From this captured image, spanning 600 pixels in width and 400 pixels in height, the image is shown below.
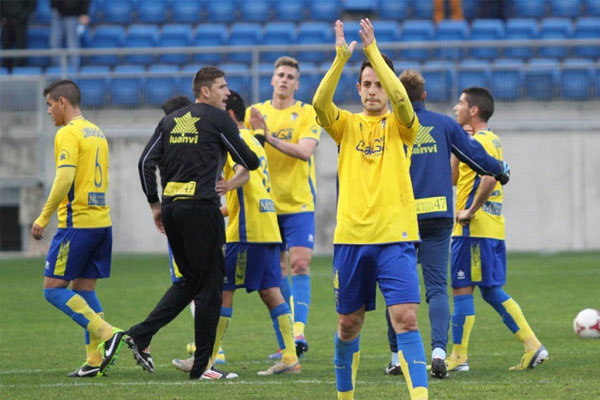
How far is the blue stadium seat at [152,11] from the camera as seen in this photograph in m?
22.6

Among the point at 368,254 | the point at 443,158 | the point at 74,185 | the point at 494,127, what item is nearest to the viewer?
the point at 368,254

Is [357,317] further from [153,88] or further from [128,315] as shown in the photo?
[153,88]

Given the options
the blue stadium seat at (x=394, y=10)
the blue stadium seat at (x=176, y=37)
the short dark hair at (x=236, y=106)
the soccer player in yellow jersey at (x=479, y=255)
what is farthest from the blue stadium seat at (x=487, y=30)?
the short dark hair at (x=236, y=106)

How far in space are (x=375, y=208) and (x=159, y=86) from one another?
12.8 m

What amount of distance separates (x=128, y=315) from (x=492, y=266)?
15.7ft

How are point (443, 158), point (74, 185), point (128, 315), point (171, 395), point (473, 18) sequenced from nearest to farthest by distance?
point (171, 395)
point (443, 158)
point (74, 185)
point (128, 315)
point (473, 18)

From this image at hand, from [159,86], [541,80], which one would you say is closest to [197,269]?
[159,86]

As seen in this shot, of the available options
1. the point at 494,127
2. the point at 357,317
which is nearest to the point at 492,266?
the point at 357,317

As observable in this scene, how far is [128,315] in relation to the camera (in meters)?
12.0

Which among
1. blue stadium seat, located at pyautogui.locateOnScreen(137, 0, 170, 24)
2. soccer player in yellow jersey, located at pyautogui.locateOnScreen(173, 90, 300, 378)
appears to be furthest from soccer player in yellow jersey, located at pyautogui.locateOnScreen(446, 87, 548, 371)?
blue stadium seat, located at pyautogui.locateOnScreen(137, 0, 170, 24)

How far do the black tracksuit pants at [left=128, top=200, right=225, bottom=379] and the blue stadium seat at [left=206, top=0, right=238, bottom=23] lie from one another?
15.0 meters

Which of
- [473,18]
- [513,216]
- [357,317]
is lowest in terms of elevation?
[513,216]

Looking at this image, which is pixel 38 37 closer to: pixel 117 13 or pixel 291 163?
pixel 117 13

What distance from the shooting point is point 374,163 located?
6.24m
